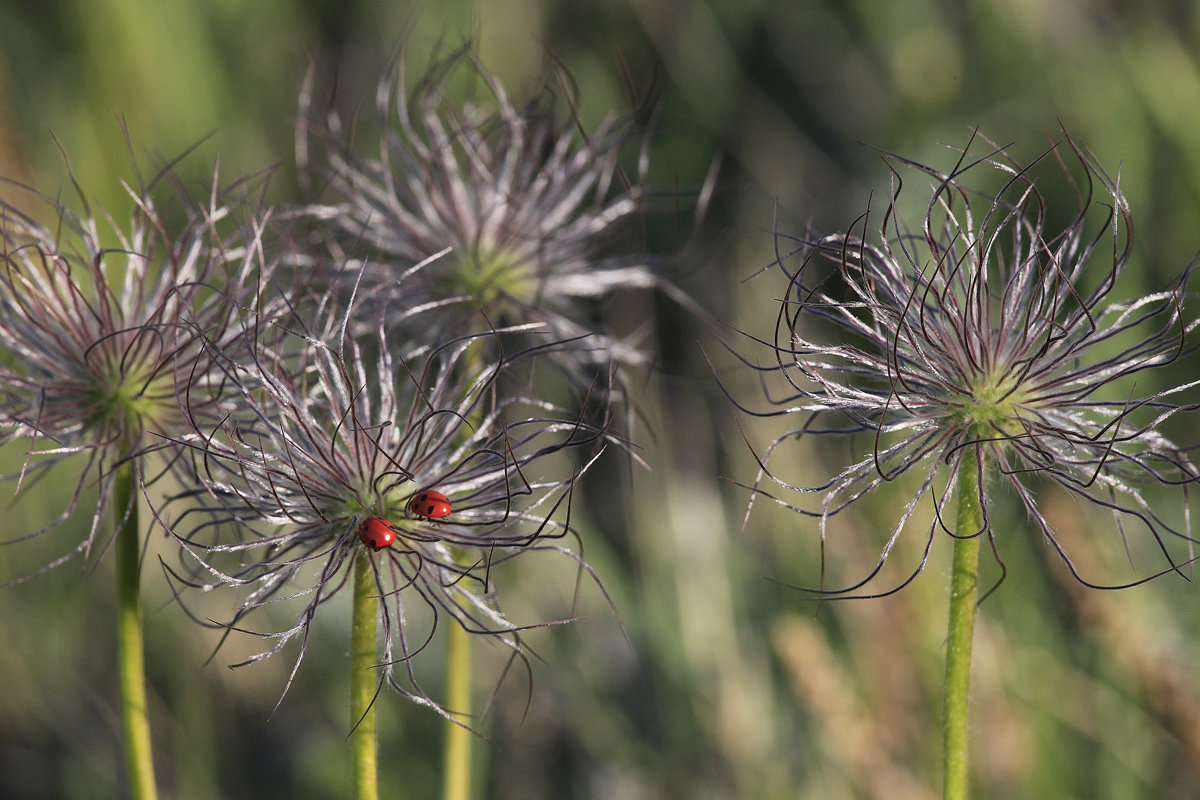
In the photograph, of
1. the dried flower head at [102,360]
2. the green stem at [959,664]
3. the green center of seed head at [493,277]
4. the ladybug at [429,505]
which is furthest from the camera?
the green center of seed head at [493,277]

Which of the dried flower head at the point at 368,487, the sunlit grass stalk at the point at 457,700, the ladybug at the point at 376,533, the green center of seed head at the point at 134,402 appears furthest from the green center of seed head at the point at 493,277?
the ladybug at the point at 376,533

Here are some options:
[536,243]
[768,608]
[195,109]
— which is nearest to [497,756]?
[768,608]

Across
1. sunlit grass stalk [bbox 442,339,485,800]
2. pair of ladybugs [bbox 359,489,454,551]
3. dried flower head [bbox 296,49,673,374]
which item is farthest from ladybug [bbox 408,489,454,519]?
dried flower head [bbox 296,49,673,374]

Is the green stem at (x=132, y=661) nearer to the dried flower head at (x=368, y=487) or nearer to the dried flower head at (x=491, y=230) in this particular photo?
the dried flower head at (x=368, y=487)

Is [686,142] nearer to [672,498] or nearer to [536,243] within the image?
[672,498]

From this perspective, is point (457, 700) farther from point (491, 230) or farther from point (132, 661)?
point (491, 230)

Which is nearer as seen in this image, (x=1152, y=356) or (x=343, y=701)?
(x=1152, y=356)

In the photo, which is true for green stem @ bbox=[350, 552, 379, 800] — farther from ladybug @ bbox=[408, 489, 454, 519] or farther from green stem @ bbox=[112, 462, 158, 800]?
green stem @ bbox=[112, 462, 158, 800]
